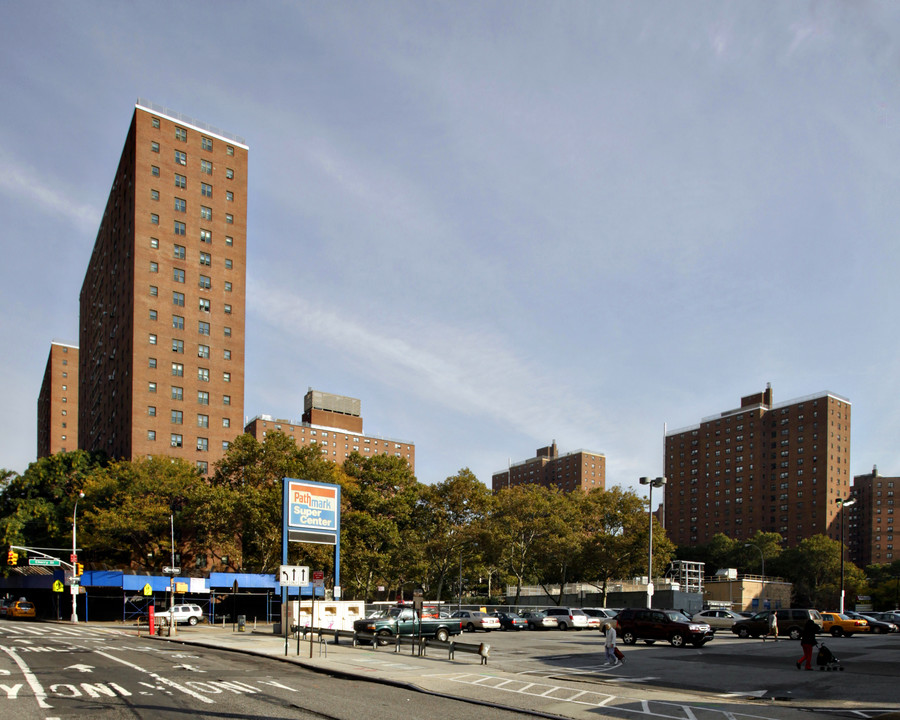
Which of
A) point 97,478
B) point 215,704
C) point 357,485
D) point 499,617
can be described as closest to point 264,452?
point 357,485

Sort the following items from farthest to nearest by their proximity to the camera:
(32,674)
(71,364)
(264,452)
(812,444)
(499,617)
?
1. (71,364)
2. (812,444)
3. (264,452)
4. (499,617)
5. (32,674)

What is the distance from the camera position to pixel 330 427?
621 ft

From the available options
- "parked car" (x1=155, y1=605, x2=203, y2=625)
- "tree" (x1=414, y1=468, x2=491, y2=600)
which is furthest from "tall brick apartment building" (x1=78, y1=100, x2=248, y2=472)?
"parked car" (x1=155, y1=605, x2=203, y2=625)

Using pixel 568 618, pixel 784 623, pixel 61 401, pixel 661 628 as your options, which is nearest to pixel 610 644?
pixel 661 628

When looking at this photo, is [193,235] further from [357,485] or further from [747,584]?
[747,584]

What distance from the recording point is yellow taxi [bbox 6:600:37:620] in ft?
210

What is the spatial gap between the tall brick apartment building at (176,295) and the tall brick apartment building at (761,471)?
124623mm

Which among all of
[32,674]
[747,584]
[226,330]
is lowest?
[747,584]

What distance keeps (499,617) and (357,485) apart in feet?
67.7

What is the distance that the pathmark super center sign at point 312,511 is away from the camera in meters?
41.7

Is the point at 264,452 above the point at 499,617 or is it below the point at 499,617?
above

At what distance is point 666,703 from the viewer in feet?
60.3

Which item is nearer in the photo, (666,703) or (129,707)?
(129,707)

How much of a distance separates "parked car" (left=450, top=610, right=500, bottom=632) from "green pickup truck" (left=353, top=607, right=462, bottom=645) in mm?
13849
